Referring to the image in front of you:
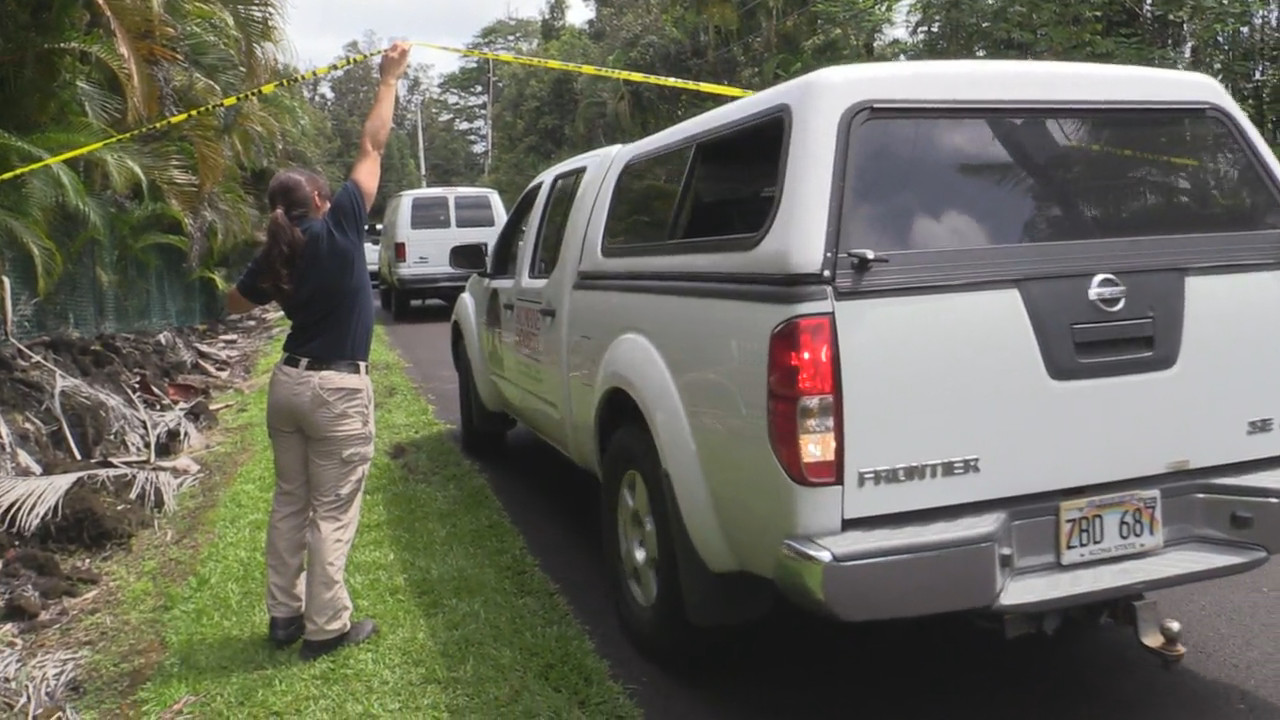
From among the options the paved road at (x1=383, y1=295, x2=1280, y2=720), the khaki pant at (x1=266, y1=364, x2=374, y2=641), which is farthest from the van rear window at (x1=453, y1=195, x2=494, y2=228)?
the khaki pant at (x1=266, y1=364, x2=374, y2=641)

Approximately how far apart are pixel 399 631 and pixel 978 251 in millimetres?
2745

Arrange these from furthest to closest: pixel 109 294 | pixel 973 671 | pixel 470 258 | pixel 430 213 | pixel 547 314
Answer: pixel 430 213, pixel 109 294, pixel 470 258, pixel 547 314, pixel 973 671

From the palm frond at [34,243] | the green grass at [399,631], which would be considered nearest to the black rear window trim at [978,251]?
the green grass at [399,631]

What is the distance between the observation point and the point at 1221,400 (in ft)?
11.5

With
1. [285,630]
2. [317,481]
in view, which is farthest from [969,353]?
[285,630]

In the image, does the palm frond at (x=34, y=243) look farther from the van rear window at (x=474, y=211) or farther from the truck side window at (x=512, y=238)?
the van rear window at (x=474, y=211)

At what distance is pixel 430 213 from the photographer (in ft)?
60.6

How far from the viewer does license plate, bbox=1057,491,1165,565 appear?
330 cm

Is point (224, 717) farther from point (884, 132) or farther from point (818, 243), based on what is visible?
Result: point (884, 132)

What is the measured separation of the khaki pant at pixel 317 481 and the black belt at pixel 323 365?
21 mm

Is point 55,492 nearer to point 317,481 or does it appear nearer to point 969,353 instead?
point 317,481

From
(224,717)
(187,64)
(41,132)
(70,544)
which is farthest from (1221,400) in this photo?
(187,64)

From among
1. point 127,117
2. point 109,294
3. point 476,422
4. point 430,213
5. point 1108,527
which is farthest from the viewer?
point 430,213

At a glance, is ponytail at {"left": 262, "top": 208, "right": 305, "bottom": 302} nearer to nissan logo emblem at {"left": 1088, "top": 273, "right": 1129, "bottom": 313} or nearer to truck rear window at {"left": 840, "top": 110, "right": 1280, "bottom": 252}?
truck rear window at {"left": 840, "top": 110, "right": 1280, "bottom": 252}
